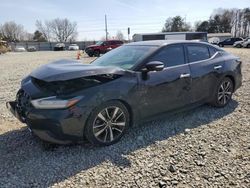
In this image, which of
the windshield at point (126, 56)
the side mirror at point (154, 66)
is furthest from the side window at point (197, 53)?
the side mirror at point (154, 66)

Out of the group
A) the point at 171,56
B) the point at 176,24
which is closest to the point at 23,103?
the point at 171,56

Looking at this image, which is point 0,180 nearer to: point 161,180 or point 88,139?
point 88,139

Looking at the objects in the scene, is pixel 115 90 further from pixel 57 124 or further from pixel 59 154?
pixel 59 154

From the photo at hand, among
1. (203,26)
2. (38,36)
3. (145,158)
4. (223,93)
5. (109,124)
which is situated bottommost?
(145,158)

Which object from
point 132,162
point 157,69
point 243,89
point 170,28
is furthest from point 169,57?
point 170,28

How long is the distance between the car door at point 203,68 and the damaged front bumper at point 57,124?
2245 millimetres

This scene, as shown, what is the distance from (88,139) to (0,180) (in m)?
→ 1.14

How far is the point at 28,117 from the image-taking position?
3.19 metres

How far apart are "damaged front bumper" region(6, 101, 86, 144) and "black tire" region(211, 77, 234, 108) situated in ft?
9.57

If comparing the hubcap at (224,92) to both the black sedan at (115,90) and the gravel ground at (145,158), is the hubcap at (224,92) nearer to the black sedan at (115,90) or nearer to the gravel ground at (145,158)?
the black sedan at (115,90)

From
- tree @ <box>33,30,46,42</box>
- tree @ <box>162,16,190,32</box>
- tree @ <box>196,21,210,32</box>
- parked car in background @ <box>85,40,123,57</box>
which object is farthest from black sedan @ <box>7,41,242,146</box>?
tree @ <box>33,30,46,42</box>

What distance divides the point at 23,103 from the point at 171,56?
2479 mm

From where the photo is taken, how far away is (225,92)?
16.7 ft

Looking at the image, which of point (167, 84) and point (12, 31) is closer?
point (167, 84)
